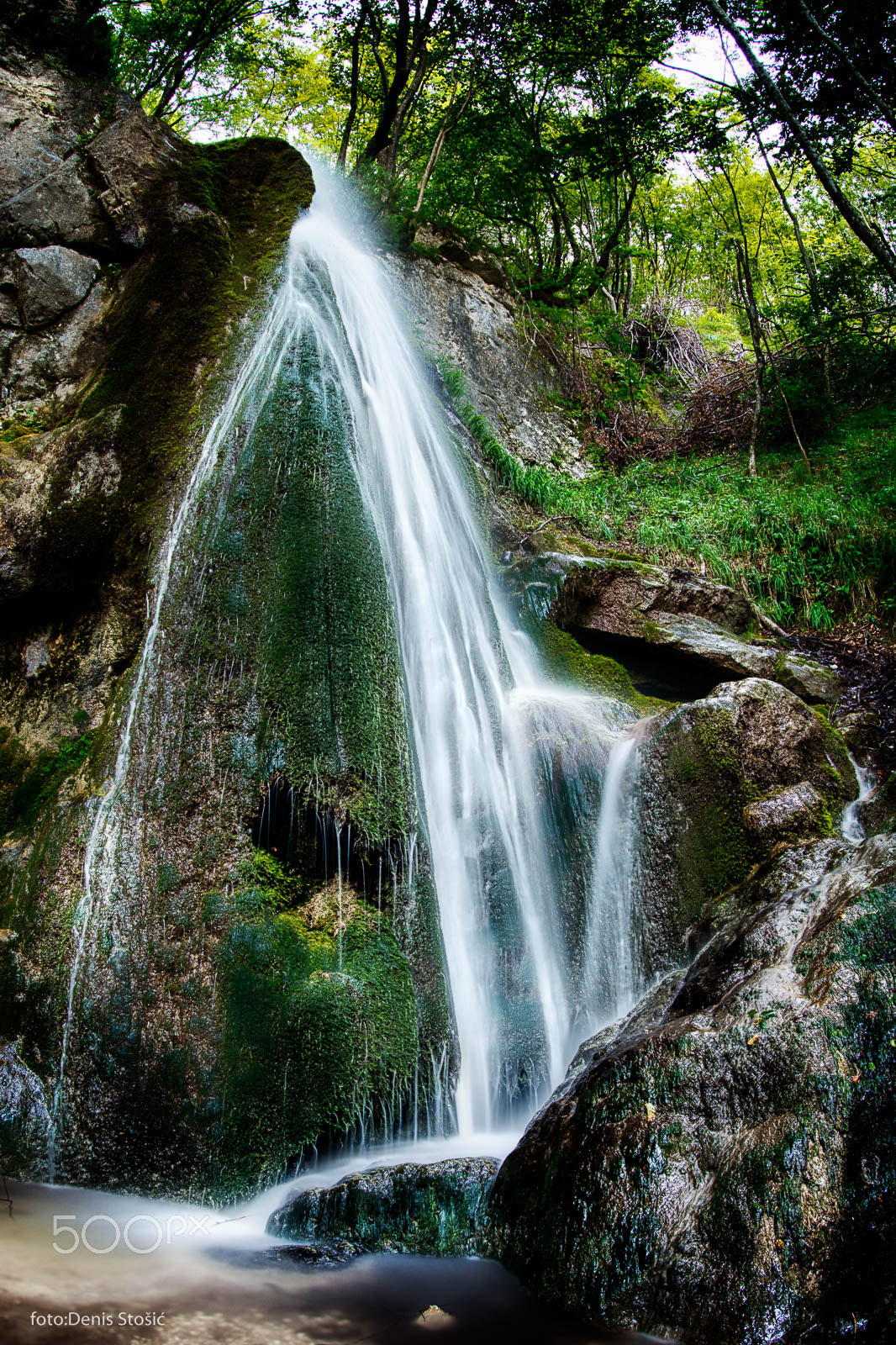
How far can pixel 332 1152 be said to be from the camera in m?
3.93

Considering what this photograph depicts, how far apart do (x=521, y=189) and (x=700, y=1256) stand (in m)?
15.6

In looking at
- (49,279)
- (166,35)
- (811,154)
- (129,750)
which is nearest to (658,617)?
(811,154)

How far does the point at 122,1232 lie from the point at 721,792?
4.14 metres

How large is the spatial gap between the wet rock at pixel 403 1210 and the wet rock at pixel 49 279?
7459 millimetres

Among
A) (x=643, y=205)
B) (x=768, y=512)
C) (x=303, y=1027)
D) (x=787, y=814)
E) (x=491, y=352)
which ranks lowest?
(x=303, y=1027)

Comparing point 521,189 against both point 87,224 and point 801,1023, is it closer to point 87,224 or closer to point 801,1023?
point 87,224

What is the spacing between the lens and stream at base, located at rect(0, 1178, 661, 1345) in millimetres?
2336

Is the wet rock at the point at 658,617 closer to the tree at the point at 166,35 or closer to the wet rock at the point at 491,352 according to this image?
the wet rock at the point at 491,352

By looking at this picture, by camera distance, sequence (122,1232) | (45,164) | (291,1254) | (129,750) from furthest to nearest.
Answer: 1. (45,164)
2. (129,750)
3. (122,1232)
4. (291,1254)

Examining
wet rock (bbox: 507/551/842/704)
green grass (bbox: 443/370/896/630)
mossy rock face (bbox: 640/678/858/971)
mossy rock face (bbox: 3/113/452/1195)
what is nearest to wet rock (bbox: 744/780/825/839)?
mossy rock face (bbox: 640/678/858/971)

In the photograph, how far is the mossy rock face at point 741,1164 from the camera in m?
2.21

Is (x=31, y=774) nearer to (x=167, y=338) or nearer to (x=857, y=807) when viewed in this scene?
(x=167, y=338)

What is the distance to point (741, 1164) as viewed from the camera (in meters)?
2.49

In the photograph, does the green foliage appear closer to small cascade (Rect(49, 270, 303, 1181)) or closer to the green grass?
small cascade (Rect(49, 270, 303, 1181))
